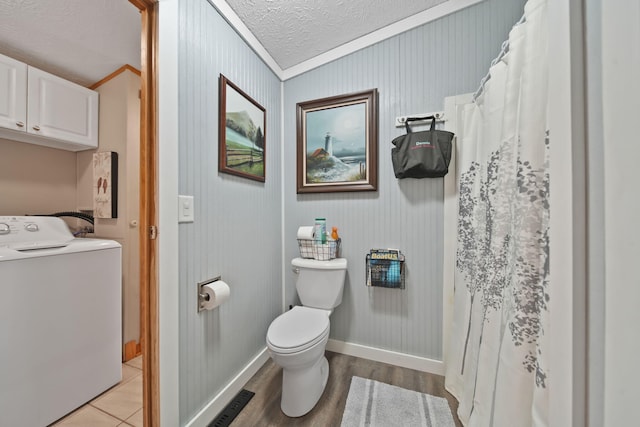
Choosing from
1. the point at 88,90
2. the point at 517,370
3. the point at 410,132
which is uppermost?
the point at 88,90

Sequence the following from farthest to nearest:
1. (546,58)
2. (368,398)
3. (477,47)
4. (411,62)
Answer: (411,62)
(477,47)
(368,398)
(546,58)

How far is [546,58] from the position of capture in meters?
0.64

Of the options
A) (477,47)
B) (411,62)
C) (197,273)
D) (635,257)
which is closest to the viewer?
(635,257)

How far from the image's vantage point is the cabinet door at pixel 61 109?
1545 mm

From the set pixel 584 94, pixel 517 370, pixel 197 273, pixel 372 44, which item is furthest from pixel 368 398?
pixel 372 44

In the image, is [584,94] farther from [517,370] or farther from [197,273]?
[197,273]

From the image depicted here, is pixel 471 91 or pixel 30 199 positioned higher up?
pixel 471 91

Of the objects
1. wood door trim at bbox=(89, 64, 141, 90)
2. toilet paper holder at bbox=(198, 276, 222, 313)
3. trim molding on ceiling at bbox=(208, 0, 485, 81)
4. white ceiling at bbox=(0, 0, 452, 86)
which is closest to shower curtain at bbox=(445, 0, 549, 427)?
trim molding on ceiling at bbox=(208, 0, 485, 81)

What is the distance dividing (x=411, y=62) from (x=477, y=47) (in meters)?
0.39

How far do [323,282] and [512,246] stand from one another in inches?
43.6

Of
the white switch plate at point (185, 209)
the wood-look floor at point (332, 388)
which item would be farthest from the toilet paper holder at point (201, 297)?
the wood-look floor at point (332, 388)

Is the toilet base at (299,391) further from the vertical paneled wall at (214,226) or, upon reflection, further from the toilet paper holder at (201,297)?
the toilet paper holder at (201,297)

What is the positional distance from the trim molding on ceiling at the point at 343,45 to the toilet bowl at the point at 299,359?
1865 millimetres

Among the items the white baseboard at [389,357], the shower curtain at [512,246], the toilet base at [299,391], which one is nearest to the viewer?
the shower curtain at [512,246]
